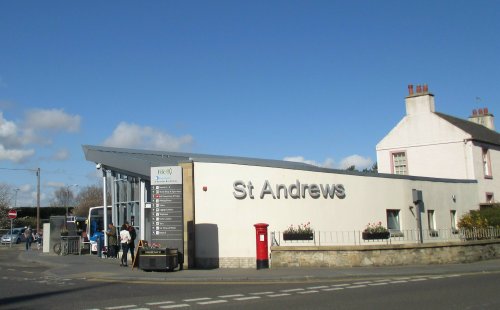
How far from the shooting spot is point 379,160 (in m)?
35.2

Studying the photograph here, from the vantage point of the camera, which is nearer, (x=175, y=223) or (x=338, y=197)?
(x=175, y=223)

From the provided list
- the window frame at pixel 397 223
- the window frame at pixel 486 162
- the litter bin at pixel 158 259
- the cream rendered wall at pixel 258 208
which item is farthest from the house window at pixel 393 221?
the window frame at pixel 486 162

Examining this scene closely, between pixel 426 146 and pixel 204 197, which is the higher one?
pixel 426 146

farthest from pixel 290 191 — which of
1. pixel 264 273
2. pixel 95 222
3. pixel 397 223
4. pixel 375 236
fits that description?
pixel 95 222

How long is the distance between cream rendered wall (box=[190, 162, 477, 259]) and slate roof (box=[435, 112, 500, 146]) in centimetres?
1196

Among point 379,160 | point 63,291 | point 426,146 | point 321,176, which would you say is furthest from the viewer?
point 379,160

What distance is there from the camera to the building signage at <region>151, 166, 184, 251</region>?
19.5 meters

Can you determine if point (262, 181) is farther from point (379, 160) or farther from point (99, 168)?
point (379, 160)

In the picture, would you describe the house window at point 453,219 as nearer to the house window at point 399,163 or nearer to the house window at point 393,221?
the house window at point 393,221

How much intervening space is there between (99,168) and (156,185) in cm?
650

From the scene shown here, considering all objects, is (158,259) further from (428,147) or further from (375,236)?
(428,147)

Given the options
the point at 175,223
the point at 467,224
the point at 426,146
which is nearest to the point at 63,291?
the point at 175,223

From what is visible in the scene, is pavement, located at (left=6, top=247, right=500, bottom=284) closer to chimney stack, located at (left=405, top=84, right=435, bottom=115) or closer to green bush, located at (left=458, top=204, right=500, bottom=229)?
green bush, located at (left=458, top=204, right=500, bottom=229)

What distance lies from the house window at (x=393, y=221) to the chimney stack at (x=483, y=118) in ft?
60.6
